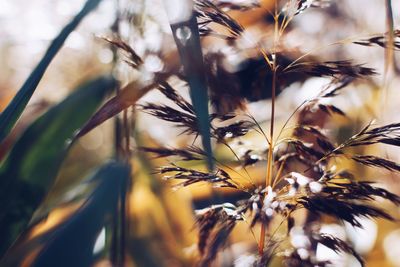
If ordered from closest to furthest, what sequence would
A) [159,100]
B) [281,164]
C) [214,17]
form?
1. [214,17]
2. [281,164]
3. [159,100]

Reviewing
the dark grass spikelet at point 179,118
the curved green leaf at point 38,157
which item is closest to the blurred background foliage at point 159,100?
the curved green leaf at point 38,157

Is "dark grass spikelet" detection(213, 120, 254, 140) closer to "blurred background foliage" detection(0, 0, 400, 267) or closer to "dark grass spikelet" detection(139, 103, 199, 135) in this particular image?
"dark grass spikelet" detection(139, 103, 199, 135)

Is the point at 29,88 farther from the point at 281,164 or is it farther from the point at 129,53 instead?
the point at 281,164

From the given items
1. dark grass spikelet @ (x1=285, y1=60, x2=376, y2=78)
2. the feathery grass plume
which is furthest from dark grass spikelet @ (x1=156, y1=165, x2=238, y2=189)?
dark grass spikelet @ (x1=285, y1=60, x2=376, y2=78)

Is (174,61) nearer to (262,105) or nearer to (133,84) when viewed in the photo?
(133,84)

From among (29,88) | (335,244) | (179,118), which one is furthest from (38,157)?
(335,244)

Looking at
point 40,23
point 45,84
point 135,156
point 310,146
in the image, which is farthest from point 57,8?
point 310,146

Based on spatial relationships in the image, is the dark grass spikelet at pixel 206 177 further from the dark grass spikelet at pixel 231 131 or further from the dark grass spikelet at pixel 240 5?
the dark grass spikelet at pixel 240 5
